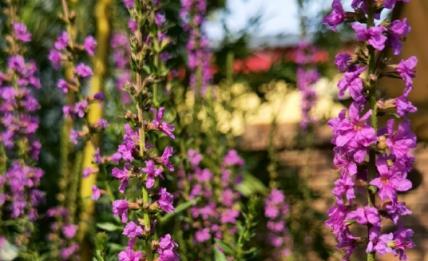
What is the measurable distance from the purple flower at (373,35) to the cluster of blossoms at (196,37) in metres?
1.87

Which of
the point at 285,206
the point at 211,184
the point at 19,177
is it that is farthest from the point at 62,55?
the point at 285,206

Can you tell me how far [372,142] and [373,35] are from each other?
0.29 m

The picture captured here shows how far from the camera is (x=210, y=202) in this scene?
3580 millimetres

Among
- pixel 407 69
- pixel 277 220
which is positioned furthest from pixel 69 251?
pixel 407 69

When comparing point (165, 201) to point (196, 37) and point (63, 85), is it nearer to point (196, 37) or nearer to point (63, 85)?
point (63, 85)

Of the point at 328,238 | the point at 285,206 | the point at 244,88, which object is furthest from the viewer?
the point at 244,88

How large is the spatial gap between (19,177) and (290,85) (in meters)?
3.11

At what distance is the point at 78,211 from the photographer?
4.16 m

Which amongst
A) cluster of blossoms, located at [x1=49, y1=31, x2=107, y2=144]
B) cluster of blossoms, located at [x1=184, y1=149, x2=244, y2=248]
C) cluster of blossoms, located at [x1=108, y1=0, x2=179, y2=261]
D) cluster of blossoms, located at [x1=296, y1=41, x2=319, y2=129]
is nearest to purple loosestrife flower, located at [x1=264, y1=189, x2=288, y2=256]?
cluster of blossoms, located at [x1=184, y1=149, x2=244, y2=248]

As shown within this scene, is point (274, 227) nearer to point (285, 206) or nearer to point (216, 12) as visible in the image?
point (285, 206)

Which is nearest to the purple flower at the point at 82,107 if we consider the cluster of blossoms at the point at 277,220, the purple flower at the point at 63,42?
the purple flower at the point at 63,42

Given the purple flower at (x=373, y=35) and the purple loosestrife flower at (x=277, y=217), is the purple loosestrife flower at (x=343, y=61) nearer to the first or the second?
the purple flower at (x=373, y=35)

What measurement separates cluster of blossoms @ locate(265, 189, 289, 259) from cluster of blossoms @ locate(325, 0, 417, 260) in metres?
1.74

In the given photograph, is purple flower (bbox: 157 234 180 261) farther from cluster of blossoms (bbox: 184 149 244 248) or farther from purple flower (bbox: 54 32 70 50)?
purple flower (bbox: 54 32 70 50)
